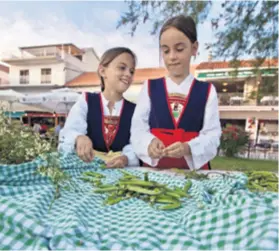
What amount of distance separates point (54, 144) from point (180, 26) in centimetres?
56

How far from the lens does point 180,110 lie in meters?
0.88

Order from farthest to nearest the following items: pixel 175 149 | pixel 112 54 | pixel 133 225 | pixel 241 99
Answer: pixel 241 99 → pixel 112 54 → pixel 175 149 → pixel 133 225

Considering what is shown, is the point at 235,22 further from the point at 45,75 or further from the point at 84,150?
the point at 45,75

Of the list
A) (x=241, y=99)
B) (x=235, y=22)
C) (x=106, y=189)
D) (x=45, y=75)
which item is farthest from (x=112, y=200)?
(x=45, y=75)

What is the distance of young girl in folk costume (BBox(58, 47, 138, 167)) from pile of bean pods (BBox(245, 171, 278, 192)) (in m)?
0.43

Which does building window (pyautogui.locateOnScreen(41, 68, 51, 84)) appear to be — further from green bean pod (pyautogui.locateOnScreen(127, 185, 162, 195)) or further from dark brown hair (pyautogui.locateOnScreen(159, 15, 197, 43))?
green bean pod (pyautogui.locateOnScreen(127, 185, 162, 195))

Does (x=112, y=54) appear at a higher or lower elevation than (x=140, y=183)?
higher

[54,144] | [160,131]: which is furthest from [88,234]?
[160,131]

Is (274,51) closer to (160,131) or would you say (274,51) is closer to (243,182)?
(160,131)

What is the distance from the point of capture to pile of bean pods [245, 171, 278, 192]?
58 centimetres

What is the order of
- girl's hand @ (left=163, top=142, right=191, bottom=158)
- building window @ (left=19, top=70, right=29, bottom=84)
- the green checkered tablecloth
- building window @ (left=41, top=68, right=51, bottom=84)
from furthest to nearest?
1. building window @ (left=41, top=68, right=51, bottom=84)
2. building window @ (left=19, top=70, right=29, bottom=84)
3. girl's hand @ (left=163, top=142, right=191, bottom=158)
4. the green checkered tablecloth

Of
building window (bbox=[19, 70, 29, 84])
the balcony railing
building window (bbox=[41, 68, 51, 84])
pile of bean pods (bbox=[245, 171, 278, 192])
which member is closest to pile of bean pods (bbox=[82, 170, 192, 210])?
pile of bean pods (bbox=[245, 171, 278, 192])

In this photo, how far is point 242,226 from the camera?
34 centimetres

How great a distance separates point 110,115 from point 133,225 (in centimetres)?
60
